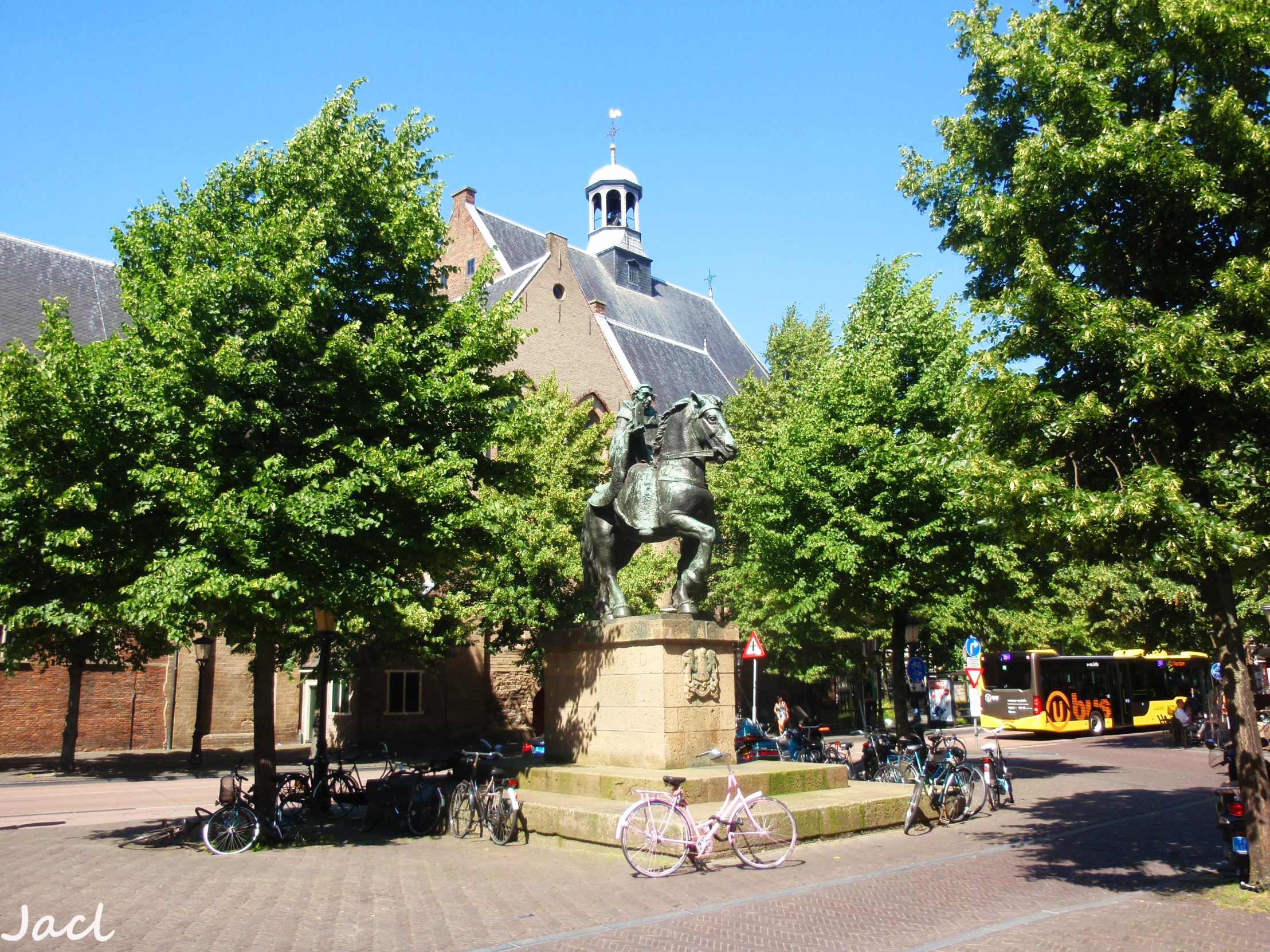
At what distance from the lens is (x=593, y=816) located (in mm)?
8891

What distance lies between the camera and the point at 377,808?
11.5 m

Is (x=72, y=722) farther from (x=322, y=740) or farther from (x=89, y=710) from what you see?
(x=322, y=740)

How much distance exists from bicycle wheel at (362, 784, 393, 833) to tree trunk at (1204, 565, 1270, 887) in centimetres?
897

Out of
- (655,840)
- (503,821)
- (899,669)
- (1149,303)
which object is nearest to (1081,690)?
(899,669)

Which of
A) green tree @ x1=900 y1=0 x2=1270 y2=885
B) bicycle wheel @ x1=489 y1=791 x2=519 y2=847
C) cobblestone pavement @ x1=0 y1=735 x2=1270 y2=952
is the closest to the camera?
cobblestone pavement @ x1=0 y1=735 x2=1270 y2=952

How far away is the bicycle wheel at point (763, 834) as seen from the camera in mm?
8352

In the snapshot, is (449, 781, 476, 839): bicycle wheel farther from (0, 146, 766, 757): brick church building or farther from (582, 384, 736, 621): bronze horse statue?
(0, 146, 766, 757): brick church building

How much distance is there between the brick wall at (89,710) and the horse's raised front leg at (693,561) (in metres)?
19.6

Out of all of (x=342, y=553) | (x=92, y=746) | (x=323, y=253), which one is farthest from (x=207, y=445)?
(x=92, y=746)

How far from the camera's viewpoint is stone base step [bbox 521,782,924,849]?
889cm

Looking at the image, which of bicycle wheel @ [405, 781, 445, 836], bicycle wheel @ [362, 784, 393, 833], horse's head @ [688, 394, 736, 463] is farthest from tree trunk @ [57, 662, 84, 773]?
horse's head @ [688, 394, 736, 463]

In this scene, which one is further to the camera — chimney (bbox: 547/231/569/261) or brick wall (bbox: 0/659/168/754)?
chimney (bbox: 547/231/569/261)

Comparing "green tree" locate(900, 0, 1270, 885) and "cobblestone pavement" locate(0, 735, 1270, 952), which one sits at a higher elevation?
"green tree" locate(900, 0, 1270, 885)

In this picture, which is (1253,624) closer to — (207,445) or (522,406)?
(522,406)
